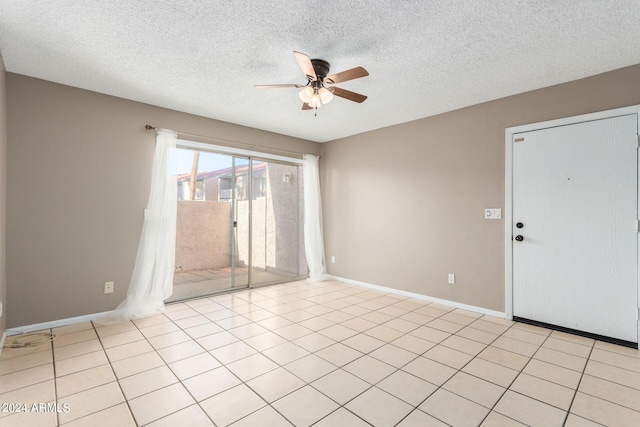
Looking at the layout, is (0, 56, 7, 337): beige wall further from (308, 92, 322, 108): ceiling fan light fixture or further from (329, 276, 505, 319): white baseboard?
(329, 276, 505, 319): white baseboard

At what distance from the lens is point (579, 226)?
2988 millimetres

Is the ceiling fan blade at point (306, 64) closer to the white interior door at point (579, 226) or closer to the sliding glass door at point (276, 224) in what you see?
the white interior door at point (579, 226)

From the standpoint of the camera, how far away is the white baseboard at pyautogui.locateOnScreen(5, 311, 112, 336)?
2908 mm

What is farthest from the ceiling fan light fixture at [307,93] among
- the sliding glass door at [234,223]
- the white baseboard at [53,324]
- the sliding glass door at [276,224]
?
the white baseboard at [53,324]

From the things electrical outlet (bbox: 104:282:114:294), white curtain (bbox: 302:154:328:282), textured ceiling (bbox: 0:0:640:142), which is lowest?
electrical outlet (bbox: 104:282:114:294)

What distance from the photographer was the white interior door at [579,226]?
2756 mm

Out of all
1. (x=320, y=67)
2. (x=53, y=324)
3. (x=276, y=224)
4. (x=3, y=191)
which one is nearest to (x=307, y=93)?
(x=320, y=67)

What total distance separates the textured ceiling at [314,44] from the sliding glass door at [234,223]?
1.25 m

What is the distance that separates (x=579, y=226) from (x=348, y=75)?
276cm

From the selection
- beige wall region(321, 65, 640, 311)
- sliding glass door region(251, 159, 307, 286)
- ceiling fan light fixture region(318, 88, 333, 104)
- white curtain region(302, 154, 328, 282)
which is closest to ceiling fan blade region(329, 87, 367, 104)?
ceiling fan light fixture region(318, 88, 333, 104)

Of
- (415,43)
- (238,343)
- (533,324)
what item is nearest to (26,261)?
(238,343)

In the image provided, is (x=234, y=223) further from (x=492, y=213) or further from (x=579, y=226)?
(x=579, y=226)

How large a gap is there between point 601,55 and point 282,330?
12.6 ft

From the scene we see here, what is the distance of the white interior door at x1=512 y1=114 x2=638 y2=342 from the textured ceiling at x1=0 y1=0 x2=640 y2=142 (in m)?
0.67
